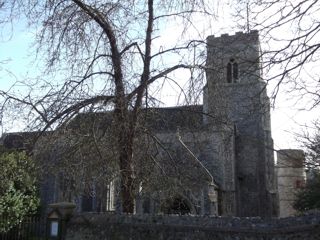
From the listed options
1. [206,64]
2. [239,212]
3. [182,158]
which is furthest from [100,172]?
[239,212]

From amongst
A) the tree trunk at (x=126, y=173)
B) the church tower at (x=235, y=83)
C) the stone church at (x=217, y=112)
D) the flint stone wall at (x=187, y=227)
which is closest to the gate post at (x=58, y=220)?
the flint stone wall at (x=187, y=227)

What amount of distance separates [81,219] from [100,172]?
1271 mm

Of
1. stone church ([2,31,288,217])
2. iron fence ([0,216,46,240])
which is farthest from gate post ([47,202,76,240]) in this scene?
iron fence ([0,216,46,240])

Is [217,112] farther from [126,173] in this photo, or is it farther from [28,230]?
[28,230]

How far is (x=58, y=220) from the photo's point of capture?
31.0 feet

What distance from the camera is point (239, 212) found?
111 feet

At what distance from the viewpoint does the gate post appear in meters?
9.39

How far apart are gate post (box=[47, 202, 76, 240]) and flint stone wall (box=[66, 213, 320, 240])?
138 mm

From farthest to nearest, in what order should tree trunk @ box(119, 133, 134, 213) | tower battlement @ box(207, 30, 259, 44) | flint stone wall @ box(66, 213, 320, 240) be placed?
tree trunk @ box(119, 133, 134, 213) < tower battlement @ box(207, 30, 259, 44) < flint stone wall @ box(66, 213, 320, 240)

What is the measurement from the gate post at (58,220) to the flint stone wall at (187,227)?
14 centimetres

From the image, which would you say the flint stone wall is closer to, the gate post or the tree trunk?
the gate post

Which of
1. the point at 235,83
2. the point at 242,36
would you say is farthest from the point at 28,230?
the point at 242,36

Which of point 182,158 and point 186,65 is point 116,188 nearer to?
point 182,158

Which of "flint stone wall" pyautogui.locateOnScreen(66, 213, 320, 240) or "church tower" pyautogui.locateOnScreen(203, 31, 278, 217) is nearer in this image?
"flint stone wall" pyautogui.locateOnScreen(66, 213, 320, 240)
